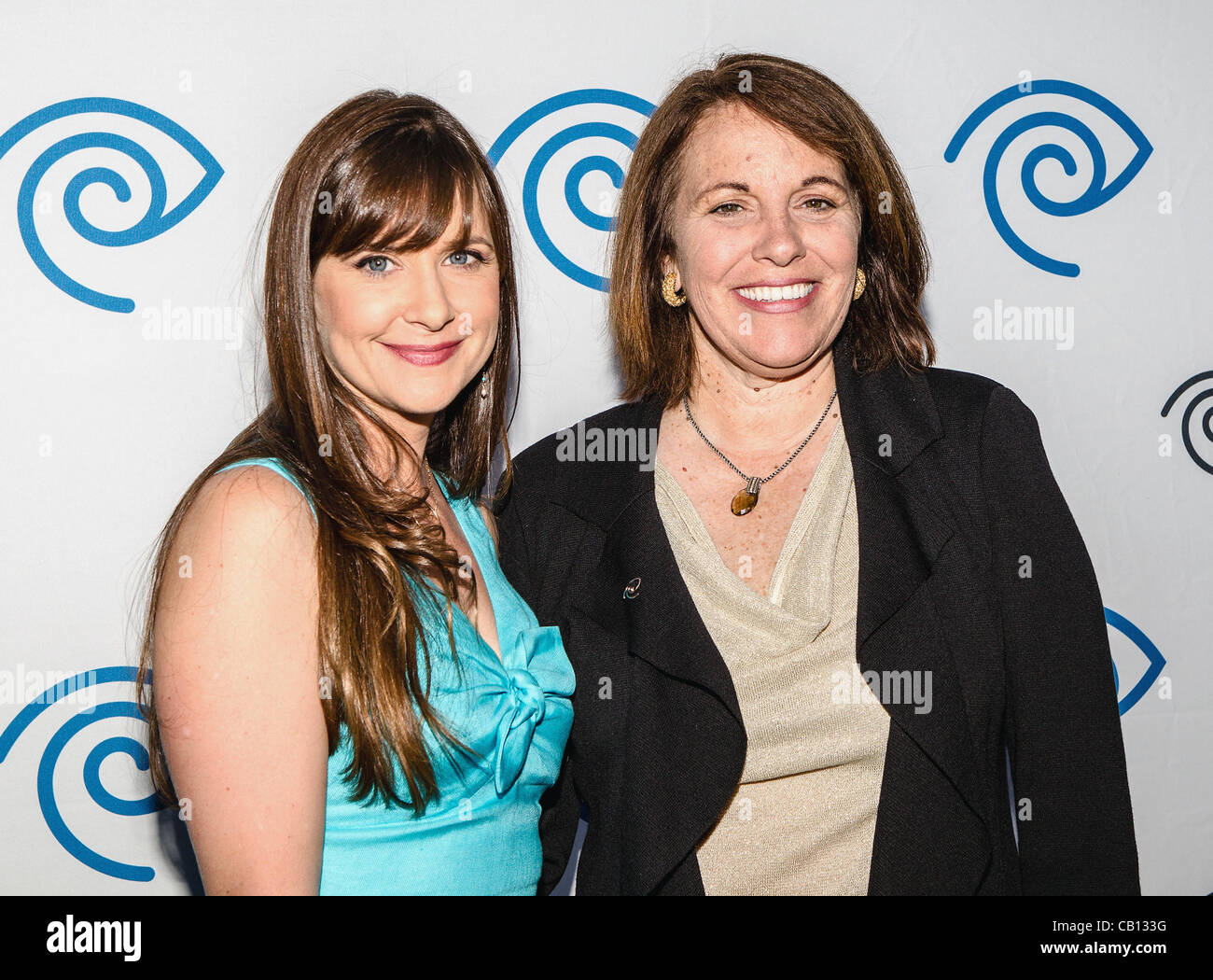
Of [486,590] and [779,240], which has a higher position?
[779,240]

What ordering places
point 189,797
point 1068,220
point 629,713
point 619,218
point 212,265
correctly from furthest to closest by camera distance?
point 1068,220, point 212,265, point 619,218, point 629,713, point 189,797

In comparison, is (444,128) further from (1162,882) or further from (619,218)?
(1162,882)

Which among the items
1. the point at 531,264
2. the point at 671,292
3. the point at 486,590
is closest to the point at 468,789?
the point at 486,590

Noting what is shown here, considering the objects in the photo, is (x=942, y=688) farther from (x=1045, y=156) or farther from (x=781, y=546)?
(x=1045, y=156)

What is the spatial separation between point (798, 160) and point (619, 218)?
0.38 meters

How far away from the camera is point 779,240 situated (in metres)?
1.70

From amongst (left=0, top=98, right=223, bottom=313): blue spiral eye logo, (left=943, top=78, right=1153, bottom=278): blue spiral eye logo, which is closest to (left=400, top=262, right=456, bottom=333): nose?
(left=0, top=98, right=223, bottom=313): blue spiral eye logo

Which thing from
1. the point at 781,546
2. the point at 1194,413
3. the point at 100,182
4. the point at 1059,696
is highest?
the point at 100,182

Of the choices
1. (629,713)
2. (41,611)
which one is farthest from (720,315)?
(41,611)

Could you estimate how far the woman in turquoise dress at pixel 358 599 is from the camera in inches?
50.7

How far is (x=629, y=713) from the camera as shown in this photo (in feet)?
5.62

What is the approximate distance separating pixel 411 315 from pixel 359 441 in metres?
0.20

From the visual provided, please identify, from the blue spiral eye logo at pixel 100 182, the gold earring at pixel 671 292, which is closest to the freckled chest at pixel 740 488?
the gold earring at pixel 671 292

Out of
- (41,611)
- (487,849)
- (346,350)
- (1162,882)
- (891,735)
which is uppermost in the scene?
(346,350)
